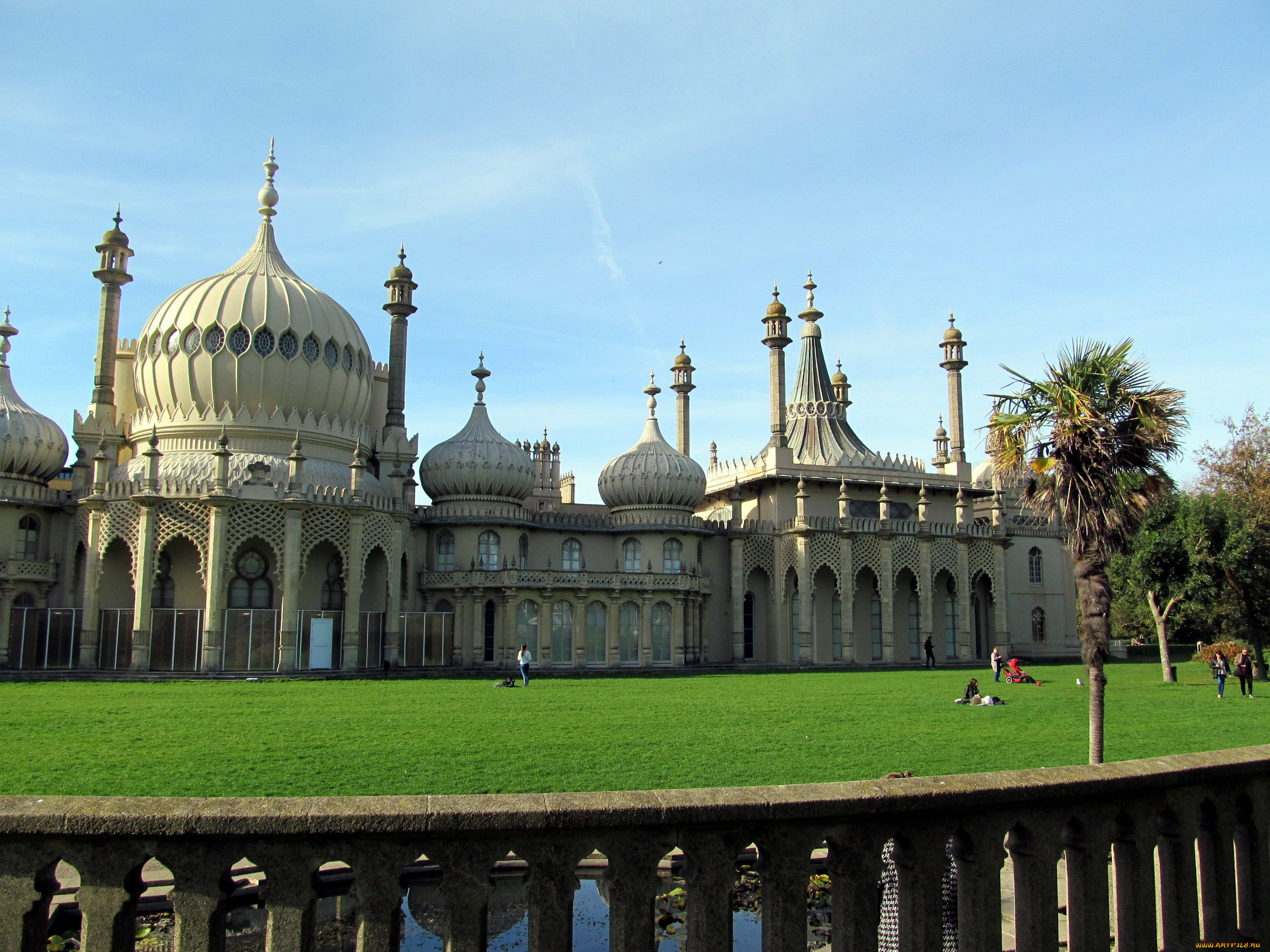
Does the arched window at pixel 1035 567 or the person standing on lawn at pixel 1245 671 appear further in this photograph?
the arched window at pixel 1035 567

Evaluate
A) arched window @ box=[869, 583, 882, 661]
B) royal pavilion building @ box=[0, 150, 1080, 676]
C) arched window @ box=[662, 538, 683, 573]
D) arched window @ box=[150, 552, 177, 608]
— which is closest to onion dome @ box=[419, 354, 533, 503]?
royal pavilion building @ box=[0, 150, 1080, 676]

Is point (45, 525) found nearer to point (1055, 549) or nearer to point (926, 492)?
point (926, 492)

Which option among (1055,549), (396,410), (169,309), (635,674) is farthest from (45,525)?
(1055,549)

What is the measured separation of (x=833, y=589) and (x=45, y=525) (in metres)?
29.6

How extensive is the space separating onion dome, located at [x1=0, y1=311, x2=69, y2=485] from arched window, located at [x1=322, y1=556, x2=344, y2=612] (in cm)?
1011

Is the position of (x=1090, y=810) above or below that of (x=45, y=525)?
below

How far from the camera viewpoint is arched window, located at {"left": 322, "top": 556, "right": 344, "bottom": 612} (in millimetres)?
32938

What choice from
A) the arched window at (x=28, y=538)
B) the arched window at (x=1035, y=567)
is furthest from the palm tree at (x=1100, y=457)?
the arched window at (x=1035, y=567)

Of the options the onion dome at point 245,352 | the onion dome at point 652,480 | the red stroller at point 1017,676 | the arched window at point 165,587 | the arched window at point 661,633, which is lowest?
the red stroller at point 1017,676

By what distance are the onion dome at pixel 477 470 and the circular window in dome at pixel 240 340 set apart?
792 centimetres

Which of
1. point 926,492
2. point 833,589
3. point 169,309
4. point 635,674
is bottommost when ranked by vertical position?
point 635,674

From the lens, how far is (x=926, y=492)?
4528cm

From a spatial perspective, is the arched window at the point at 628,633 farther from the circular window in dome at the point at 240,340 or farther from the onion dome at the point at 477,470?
the circular window in dome at the point at 240,340

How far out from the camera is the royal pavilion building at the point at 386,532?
30.3 meters
